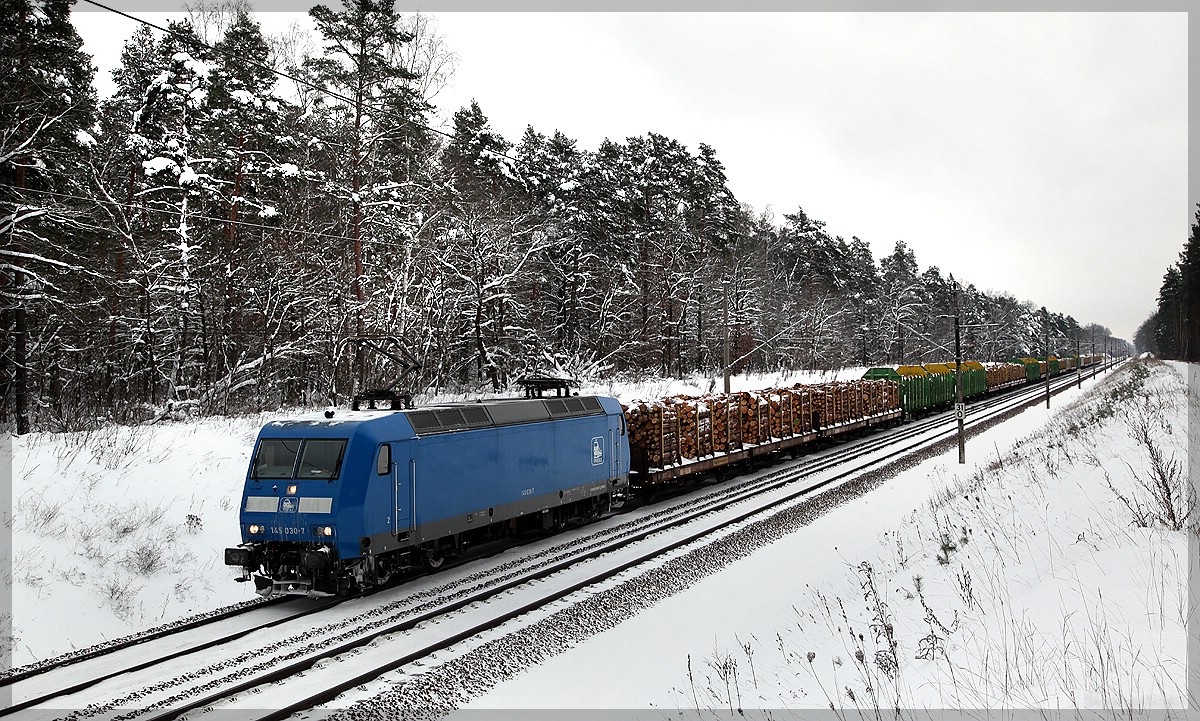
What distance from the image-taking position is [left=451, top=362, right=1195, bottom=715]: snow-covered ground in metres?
6.18

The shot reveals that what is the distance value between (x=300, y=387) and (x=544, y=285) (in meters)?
16.1

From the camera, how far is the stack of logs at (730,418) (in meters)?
21.4

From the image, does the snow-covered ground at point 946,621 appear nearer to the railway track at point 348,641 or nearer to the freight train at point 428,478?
the railway track at point 348,641

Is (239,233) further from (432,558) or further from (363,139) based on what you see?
(432,558)

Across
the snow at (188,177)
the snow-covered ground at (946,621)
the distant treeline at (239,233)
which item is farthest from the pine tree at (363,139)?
Answer: the snow-covered ground at (946,621)

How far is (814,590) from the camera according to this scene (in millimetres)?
11859

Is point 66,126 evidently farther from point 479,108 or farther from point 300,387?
point 479,108

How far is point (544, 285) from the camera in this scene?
143ft

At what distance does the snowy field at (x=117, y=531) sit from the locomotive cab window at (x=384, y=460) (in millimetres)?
3119

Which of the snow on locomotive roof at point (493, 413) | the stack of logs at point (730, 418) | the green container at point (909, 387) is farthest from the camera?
the green container at point (909, 387)

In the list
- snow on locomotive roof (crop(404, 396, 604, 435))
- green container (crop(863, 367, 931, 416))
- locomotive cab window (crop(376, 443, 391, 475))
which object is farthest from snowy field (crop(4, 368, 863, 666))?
green container (crop(863, 367, 931, 416))

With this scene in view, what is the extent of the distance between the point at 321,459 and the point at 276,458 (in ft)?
2.84

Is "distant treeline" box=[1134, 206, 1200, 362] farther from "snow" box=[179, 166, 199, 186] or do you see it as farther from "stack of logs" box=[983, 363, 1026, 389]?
"snow" box=[179, 166, 199, 186]

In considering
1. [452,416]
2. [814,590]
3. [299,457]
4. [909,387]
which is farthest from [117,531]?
[909,387]
